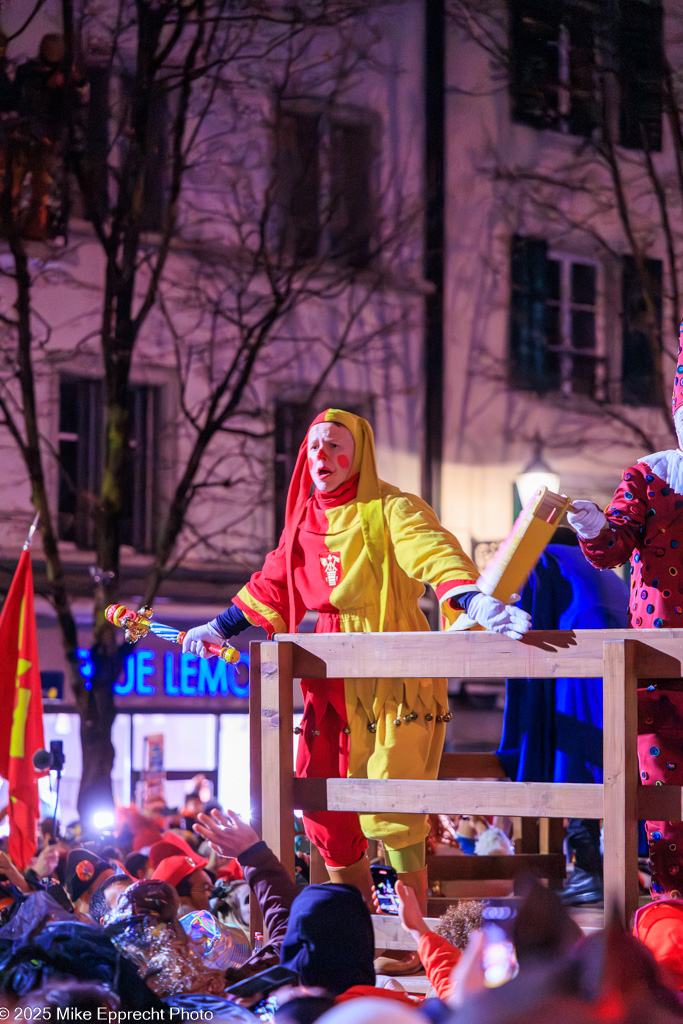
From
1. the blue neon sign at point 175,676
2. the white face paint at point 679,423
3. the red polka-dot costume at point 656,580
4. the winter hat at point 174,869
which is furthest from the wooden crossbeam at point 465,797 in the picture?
the blue neon sign at point 175,676

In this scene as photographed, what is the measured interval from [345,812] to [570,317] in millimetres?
10009

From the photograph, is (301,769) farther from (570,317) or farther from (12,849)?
(570,317)

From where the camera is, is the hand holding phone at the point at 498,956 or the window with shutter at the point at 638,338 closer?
the hand holding phone at the point at 498,956

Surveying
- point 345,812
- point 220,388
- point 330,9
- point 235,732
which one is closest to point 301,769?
point 345,812

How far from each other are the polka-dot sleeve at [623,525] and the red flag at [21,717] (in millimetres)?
3027

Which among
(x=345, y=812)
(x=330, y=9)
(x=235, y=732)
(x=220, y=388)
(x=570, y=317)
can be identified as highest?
(x=330, y=9)

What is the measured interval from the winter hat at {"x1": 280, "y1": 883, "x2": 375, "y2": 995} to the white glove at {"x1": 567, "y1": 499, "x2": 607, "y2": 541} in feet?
4.83

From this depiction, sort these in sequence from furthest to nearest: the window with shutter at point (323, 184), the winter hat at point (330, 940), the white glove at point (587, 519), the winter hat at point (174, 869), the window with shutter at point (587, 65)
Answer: the window with shutter at point (587, 65)
the window with shutter at point (323, 184)
the winter hat at point (174, 869)
the white glove at point (587, 519)
the winter hat at point (330, 940)

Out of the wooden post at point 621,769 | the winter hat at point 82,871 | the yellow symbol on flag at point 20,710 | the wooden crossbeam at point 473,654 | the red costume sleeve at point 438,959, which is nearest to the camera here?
the red costume sleeve at point 438,959

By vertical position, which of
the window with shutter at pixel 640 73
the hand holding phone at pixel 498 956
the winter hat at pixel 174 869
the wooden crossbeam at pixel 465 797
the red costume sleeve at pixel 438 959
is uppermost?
the window with shutter at pixel 640 73

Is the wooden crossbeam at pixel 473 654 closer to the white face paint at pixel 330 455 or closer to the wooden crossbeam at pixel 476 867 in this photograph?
the white face paint at pixel 330 455

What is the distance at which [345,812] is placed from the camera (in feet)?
12.3

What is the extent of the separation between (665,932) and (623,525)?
1260 mm

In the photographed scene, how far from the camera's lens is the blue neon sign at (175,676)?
39.9 feet
